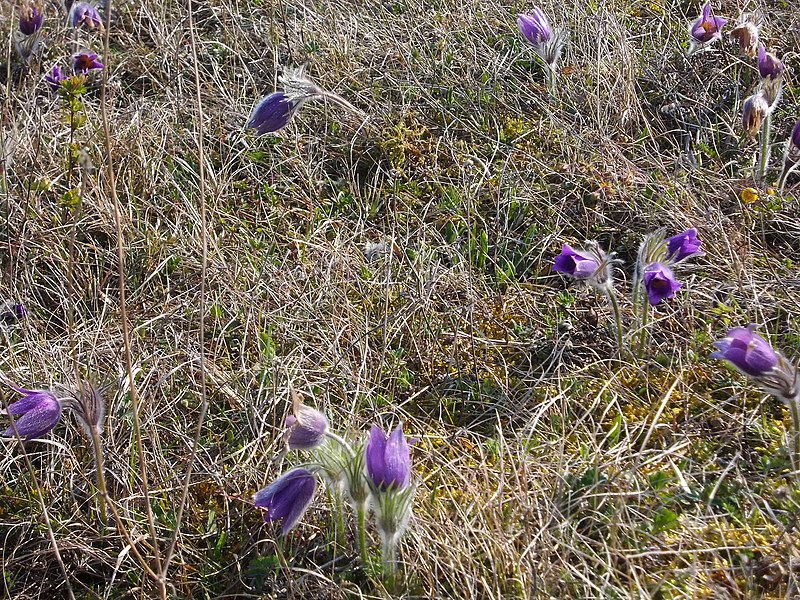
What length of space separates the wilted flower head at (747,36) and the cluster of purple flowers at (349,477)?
1.91 m

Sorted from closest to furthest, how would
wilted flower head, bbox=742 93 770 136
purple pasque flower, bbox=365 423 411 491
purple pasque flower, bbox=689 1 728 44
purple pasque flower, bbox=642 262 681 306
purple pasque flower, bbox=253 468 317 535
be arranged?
1. purple pasque flower, bbox=365 423 411 491
2. purple pasque flower, bbox=253 468 317 535
3. purple pasque flower, bbox=642 262 681 306
4. wilted flower head, bbox=742 93 770 136
5. purple pasque flower, bbox=689 1 728 44

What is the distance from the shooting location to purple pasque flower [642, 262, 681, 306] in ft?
5.52

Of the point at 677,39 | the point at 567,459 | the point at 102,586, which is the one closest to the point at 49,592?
the point at 102,586

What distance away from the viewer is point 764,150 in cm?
220

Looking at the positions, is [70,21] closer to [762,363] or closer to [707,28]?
[707,28]

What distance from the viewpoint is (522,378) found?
1819 millimetres

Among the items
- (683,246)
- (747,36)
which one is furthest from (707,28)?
(683,246)

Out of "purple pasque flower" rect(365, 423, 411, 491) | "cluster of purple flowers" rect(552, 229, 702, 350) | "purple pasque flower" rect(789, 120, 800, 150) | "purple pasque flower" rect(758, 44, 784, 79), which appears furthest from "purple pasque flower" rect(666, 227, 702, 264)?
"purple pasque flower" rect(365, 423, 411, 491)

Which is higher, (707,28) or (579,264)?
(707,28)

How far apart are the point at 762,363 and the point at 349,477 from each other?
75 cm

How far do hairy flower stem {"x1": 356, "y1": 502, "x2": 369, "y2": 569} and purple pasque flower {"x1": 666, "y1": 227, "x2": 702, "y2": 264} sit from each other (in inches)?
35.8

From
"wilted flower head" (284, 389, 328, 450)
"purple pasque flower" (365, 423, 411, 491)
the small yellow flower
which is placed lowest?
"wilted flower head" (284, 389, 328, 450)

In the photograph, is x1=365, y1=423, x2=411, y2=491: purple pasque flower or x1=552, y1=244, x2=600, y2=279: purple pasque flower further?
x1=552, y1=244, x2=600, y2=279: purple pasque flower

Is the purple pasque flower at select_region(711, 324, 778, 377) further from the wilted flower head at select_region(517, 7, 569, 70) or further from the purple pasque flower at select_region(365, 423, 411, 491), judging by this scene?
the wilted flower head at select_region(517, 7, 569, 70)
